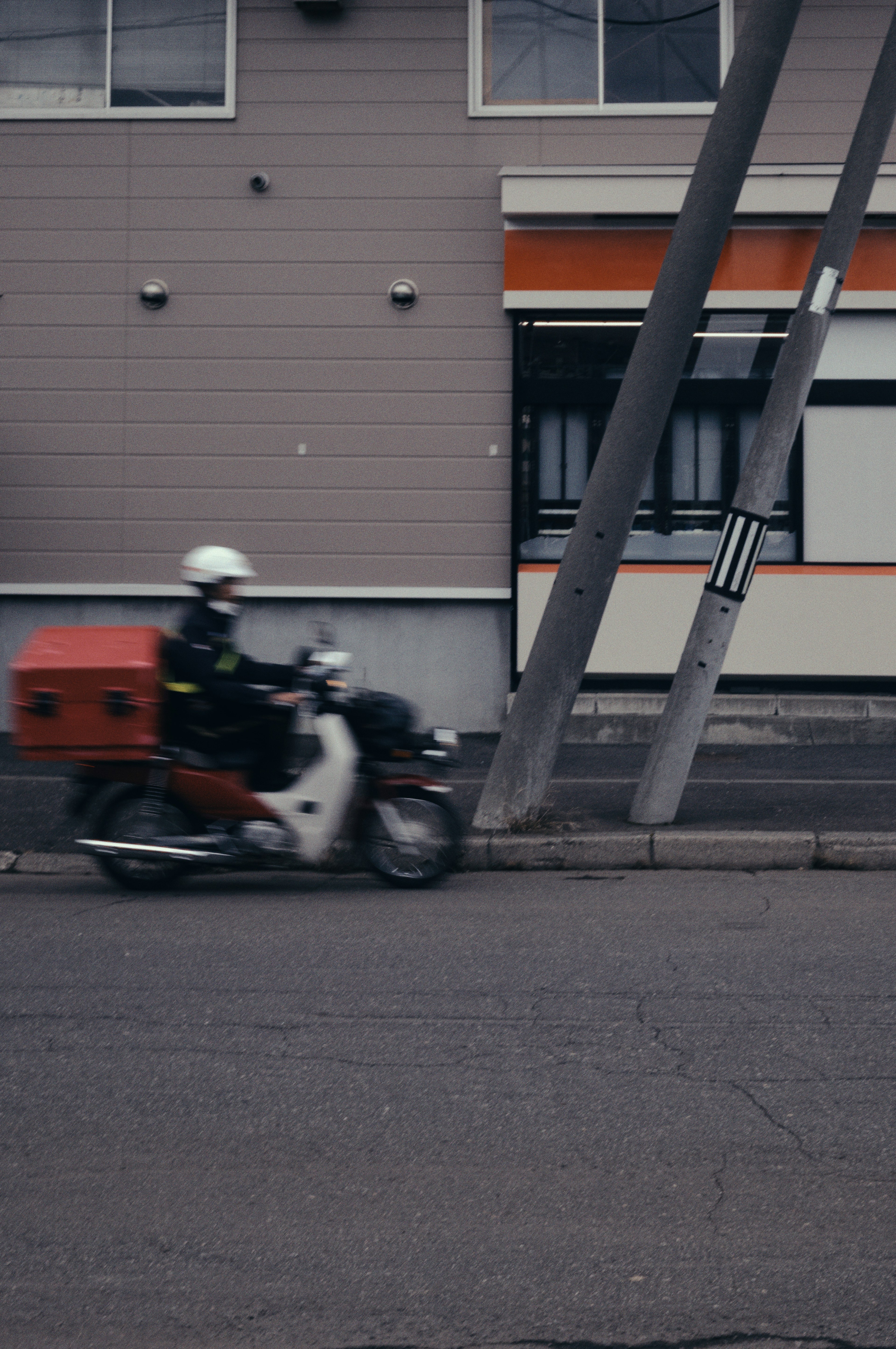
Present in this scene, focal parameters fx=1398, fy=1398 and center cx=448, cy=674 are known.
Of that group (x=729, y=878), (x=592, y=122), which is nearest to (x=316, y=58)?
(x=592, y=122)

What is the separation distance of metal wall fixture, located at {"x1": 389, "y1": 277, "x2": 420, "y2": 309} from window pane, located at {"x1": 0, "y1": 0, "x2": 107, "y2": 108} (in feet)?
10.3

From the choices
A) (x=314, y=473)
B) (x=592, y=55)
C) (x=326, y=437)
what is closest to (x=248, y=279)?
(x=326, y=437)

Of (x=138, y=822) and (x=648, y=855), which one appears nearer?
(x=138, y=822)

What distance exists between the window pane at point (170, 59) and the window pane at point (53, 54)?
0.64 feet

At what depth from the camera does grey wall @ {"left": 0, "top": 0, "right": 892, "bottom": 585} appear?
1241cm

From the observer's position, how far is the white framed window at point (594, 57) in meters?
12.4

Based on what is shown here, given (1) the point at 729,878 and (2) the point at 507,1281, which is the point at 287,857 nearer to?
(1) the point at 729,878

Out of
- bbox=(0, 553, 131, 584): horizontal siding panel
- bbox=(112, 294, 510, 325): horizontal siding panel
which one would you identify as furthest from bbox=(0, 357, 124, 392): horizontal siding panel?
bbox=(0, 553, 131, 584): horizontal siding panel

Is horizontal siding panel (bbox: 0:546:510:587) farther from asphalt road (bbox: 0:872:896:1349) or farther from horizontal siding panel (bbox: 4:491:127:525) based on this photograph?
asphalt road (bbox: 0:872:896:1349)

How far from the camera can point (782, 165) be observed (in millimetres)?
12195

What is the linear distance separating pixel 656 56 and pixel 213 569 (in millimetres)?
8012

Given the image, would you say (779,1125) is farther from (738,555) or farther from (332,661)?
(738,555)

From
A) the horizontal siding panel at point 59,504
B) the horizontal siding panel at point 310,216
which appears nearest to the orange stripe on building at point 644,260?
the horizontal siding panel at point 310,216

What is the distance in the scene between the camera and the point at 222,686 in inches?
272
